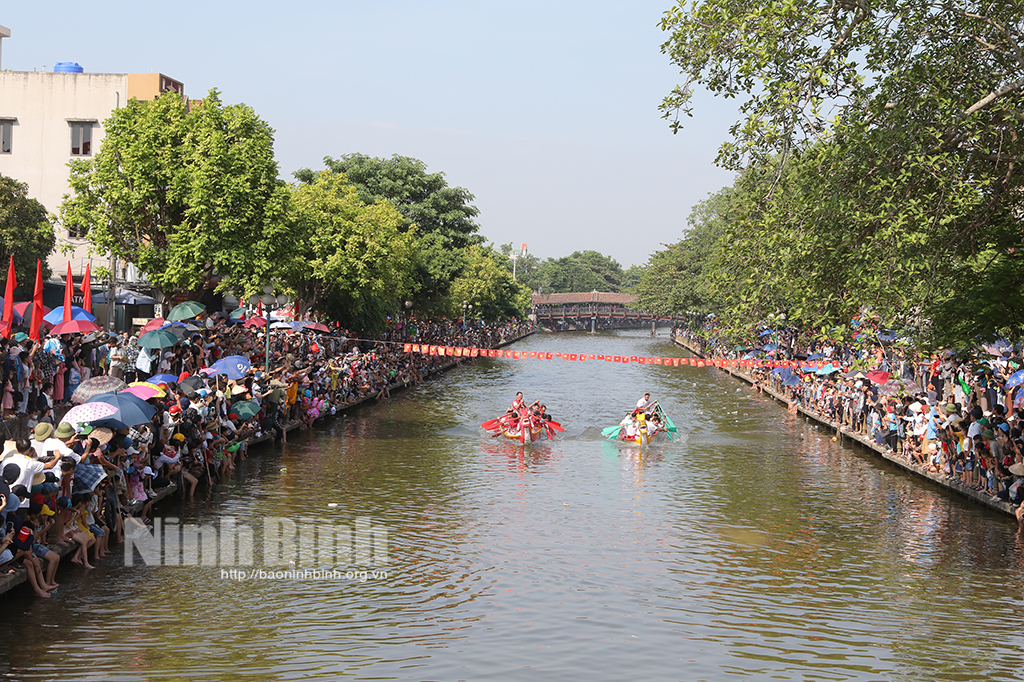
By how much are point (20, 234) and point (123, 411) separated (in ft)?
110

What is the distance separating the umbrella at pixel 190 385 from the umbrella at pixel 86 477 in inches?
228

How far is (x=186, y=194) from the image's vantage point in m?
33.5

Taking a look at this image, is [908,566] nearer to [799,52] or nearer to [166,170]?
[799,52]

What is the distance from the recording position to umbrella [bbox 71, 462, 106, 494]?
41.5ft

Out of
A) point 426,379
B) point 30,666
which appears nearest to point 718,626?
point 30,666

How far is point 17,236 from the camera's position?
42750 mm

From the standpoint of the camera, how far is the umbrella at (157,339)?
22.4m

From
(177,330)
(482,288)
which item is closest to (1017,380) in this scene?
(177,330)

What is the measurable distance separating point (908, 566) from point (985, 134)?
752cm

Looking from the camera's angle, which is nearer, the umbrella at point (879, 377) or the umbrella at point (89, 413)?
the umbrella at point (89, 413)

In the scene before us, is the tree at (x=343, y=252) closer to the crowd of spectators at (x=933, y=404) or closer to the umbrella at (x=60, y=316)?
the umbrella at (x=60, y=316)

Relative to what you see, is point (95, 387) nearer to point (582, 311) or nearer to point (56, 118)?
point (56, 118)

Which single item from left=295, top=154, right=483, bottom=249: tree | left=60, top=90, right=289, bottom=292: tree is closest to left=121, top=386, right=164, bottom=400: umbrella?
left=60, top=90, right=289, bottom=292: tree

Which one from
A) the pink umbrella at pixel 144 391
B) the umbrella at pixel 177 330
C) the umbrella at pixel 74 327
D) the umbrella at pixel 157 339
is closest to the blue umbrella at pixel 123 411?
the pink umbrella at pixel 144 391
